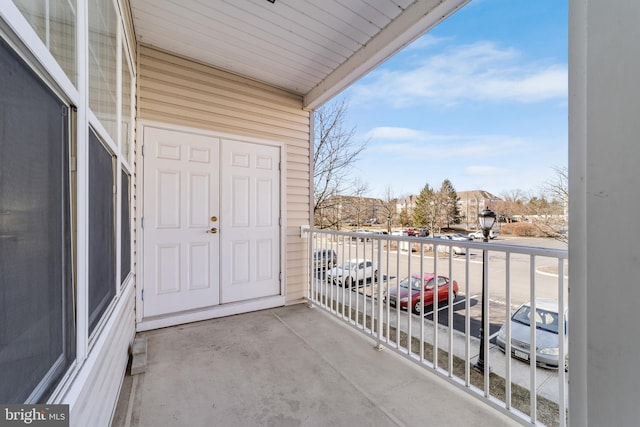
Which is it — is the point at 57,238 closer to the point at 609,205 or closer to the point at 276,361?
the point at 609,205

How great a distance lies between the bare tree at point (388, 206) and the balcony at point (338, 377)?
33.2 ft

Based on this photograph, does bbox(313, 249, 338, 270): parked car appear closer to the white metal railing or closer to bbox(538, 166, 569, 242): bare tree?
the white metal railing

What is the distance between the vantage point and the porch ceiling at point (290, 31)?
87.0 inches

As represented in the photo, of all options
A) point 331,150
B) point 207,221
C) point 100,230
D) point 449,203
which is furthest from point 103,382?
point 449,203

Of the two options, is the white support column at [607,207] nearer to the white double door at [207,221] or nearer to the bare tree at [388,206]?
the white double door at [207,221]

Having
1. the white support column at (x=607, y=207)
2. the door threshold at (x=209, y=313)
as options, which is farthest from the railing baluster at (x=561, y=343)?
the door threshold at (x=209, y=313)

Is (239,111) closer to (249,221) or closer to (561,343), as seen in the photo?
(249,221)

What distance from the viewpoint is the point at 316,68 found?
10.3ft

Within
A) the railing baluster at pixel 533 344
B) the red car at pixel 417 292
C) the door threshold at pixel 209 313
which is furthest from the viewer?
the red car at pixel 417 292

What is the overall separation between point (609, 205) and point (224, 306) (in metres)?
3.32

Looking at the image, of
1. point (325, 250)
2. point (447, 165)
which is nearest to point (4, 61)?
point (325, 250)

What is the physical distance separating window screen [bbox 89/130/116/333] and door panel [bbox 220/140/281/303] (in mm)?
1576

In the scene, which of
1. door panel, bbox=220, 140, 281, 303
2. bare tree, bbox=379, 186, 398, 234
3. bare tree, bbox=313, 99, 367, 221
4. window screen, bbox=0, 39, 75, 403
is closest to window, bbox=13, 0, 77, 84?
window screen, bbox=0, 39, 75, 403

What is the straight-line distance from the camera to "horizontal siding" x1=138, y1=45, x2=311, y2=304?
2.81 metres
